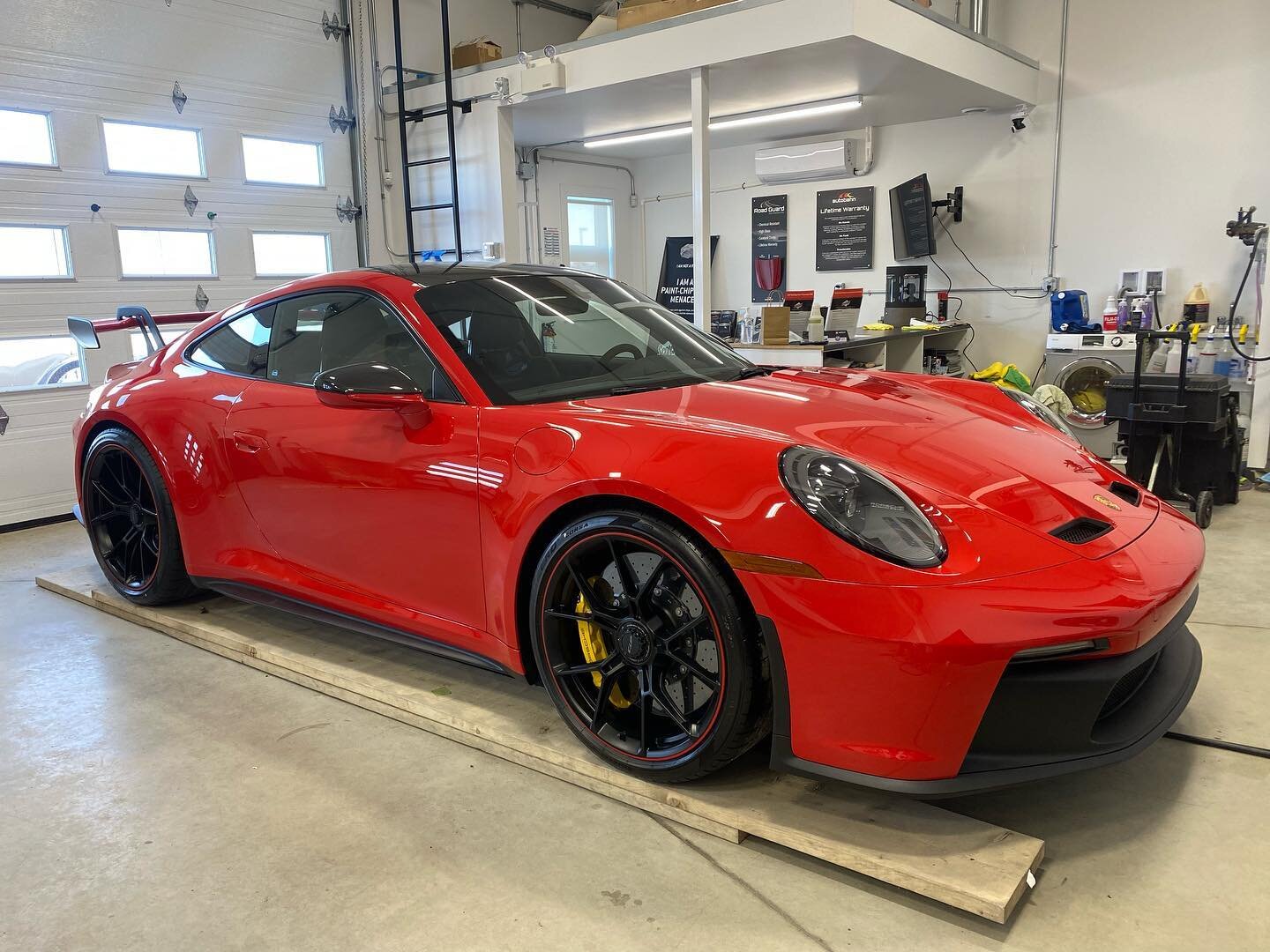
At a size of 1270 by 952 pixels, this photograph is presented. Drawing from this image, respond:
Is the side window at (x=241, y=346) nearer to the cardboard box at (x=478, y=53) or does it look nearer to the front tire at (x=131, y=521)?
the front tire at (x=131, y=521)

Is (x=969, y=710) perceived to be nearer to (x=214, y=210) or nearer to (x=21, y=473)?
(x=21, y=473)

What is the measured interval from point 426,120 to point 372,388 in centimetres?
562

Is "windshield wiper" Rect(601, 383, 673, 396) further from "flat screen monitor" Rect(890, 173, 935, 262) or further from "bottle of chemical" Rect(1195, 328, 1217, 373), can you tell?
"flat screen monitor" Rect(890, 173, 935, 262)

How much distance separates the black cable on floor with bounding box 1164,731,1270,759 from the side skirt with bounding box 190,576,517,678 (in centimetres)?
161

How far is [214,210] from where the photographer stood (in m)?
6.11

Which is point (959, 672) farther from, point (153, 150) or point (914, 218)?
point (914, 218)

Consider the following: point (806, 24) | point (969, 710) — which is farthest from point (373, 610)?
point (806, 24)

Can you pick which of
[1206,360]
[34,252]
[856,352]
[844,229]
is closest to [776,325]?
[856,352]

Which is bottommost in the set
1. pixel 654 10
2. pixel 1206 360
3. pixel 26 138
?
pixel 1206 360

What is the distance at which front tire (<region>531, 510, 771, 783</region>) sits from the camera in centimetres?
171

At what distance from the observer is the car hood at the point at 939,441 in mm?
1727

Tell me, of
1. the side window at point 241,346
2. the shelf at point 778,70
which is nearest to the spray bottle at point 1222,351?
the shelf at point 778,70

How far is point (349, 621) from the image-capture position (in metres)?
2.48

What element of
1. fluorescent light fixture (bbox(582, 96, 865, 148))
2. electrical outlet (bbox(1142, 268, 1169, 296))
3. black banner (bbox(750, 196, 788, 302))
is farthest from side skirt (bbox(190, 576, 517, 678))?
black banner (bbox(750, 196, 788, 302))
